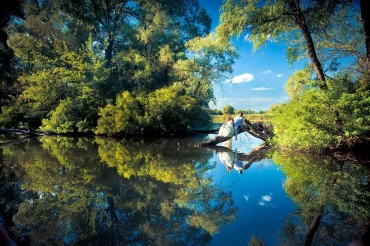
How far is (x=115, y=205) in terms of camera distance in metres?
4.55

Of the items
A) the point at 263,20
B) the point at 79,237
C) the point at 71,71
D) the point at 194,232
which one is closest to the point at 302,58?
the point at 263,20

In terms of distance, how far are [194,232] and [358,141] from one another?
9352 millimetres

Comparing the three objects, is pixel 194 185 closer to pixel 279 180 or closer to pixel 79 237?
pixel 279 180

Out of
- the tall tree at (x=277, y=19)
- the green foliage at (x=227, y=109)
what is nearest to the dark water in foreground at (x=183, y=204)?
the tall tree at (x=277, y=19)

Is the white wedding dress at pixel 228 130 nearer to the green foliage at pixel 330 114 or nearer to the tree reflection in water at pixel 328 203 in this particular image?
the green foliage at pixel 330 114

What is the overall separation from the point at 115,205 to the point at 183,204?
1389 millimetres

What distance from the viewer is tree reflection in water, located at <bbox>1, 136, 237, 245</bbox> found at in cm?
344

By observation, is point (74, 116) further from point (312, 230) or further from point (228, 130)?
point (312, 230)

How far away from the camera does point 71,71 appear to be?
2134 cm

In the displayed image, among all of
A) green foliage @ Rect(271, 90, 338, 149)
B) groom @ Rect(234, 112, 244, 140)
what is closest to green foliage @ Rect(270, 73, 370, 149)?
green foliage @ Rect(271, 90, 338, 149)

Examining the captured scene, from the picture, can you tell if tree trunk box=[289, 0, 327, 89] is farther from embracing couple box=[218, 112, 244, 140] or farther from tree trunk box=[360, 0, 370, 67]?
embracing couple box=[218, 112, 244, 140]

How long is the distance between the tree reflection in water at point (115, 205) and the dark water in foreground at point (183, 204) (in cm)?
2

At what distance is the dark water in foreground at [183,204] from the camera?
342cm

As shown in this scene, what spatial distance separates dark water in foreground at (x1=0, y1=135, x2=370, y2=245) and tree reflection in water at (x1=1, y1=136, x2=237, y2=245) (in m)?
0.02
